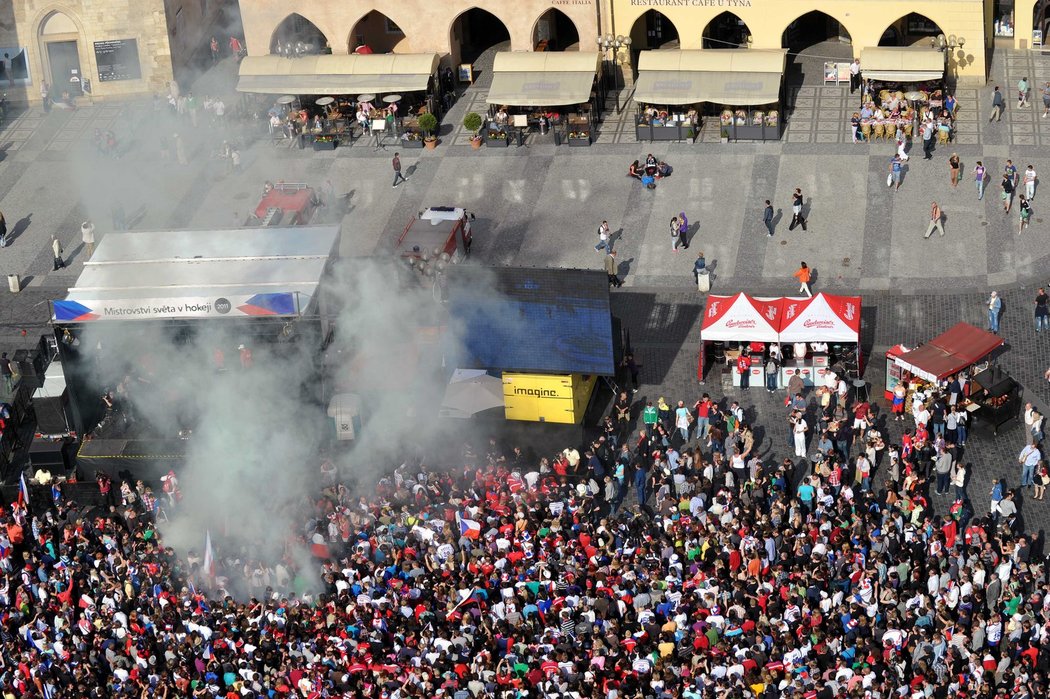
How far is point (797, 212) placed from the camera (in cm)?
4884

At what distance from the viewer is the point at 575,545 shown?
115 feet

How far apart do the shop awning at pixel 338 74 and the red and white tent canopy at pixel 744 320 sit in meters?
17.4

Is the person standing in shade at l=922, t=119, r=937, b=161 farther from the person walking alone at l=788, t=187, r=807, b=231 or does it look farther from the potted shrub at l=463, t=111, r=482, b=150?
the potted shrub at l=463, t=111, r=482, b=150

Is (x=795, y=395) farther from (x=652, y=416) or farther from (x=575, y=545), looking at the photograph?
(x=575, y=545)

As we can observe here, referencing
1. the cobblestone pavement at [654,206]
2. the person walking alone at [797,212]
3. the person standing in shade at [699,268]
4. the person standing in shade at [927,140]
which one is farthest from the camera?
the person standing in shade at [927,140]

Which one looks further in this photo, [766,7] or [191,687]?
[766,7]

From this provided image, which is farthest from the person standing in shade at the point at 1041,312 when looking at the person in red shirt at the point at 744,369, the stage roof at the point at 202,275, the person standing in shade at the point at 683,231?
the stage roof at the point at 202,275

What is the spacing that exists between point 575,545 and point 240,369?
10.3 meters

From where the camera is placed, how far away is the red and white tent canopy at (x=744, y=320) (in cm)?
4216

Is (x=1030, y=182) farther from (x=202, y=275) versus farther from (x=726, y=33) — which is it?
(x=202, y=275)

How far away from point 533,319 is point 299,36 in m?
23.6

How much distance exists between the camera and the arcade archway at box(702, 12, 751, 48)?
190ft

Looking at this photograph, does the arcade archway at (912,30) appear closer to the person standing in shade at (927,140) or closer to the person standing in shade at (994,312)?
the person standing in shade at (927,140)

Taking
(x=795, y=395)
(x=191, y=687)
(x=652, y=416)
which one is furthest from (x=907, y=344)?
(x=191, y=687)
